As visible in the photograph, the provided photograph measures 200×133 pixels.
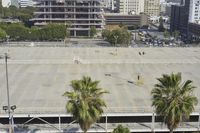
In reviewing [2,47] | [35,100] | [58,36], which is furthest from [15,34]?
[35,100]

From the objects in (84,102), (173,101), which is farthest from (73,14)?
(173,101)

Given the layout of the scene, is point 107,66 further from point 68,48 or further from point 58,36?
point 58,36

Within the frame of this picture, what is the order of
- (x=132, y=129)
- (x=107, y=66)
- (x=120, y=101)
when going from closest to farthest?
(x=132, y=129) < (x=120, y=101) < (x=107, y=66)

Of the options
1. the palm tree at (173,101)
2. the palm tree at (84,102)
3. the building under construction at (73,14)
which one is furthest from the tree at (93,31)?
the palm tree at (84,102)

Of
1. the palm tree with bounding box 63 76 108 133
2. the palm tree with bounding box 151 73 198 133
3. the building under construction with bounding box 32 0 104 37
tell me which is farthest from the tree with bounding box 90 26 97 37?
the palm tree with bounding box 63 76 108 133

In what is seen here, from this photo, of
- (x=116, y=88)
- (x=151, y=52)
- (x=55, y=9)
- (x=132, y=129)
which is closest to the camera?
(x=132, y=129)

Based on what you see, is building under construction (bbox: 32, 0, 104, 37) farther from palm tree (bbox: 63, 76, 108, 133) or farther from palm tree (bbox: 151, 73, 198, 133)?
palm tree (bbox: 63, 76, 108, 133)

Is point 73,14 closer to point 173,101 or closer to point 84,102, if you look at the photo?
point 84,102
